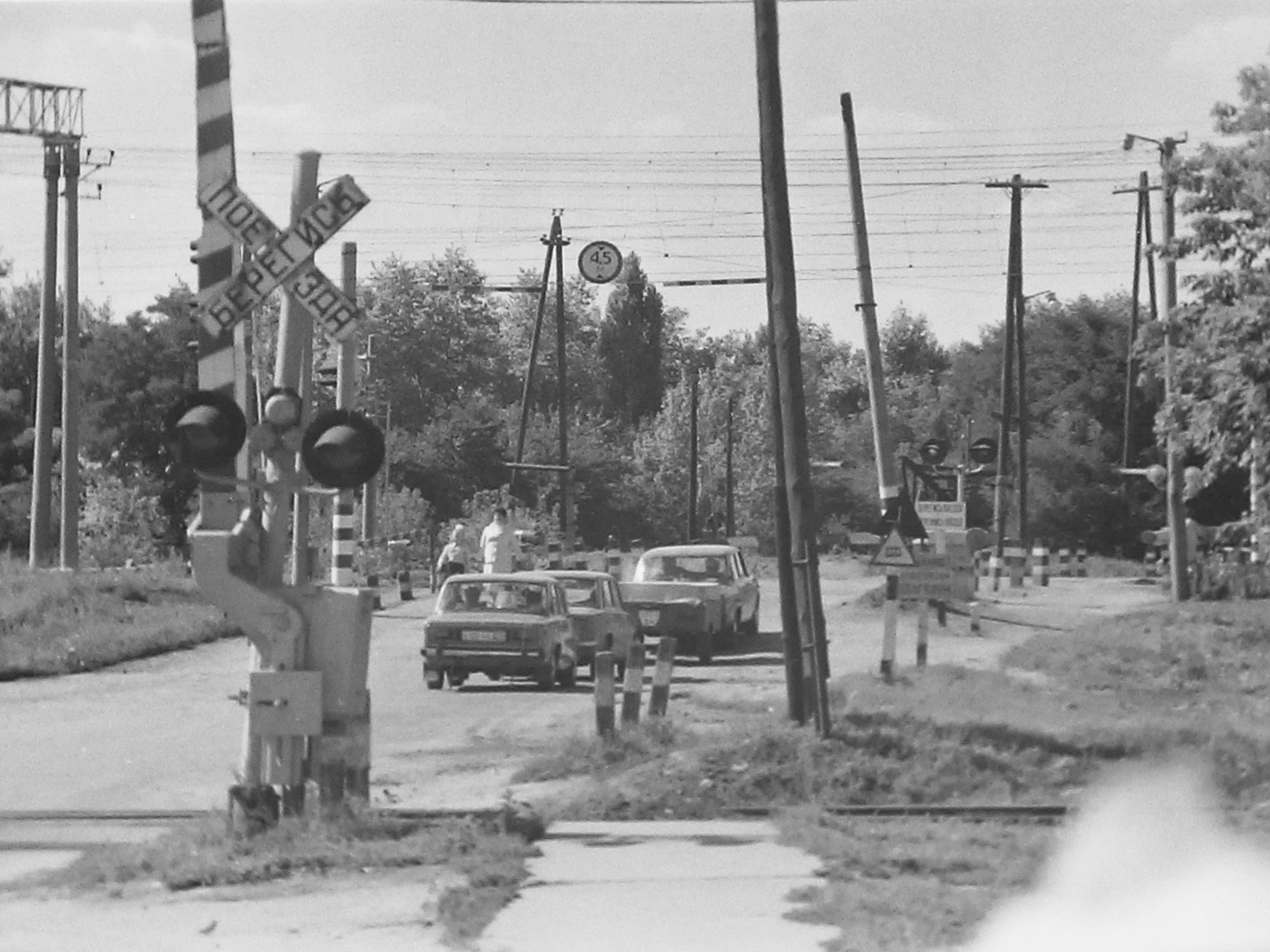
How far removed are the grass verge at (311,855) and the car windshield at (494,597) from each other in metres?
12.1

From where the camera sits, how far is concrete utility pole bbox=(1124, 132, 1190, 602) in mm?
31625

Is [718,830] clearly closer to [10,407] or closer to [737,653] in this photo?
[737,653]

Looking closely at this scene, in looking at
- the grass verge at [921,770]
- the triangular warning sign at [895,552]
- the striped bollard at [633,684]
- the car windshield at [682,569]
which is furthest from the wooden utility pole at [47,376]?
the striped bollard at [633,684]

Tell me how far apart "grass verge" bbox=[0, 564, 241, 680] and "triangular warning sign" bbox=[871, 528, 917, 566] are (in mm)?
8140

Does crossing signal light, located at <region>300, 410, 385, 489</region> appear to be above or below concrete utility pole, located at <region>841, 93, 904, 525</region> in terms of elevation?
below

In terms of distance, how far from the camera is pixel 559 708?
71.5ft

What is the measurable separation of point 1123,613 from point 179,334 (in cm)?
3890

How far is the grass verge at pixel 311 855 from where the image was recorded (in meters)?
10.8

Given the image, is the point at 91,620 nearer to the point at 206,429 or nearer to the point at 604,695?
the point at 604,695

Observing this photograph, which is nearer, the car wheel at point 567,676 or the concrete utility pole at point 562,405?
the car wheel at point 567,676

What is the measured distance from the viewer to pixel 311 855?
36.4 ft

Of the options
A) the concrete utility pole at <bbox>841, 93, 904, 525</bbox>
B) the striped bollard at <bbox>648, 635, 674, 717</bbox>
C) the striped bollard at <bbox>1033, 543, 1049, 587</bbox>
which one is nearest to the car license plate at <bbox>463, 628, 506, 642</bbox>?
the striped bollard at <bbox>648, 635, 674, 717</bbox>

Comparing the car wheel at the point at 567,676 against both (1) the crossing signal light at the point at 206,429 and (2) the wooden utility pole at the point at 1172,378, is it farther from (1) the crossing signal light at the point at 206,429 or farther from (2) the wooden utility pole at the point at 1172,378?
(1) the crossing signal light at the point at 206,429

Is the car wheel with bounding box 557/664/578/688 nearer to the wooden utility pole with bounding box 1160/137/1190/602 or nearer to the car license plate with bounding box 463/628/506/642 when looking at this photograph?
the car license plate with bounding box 463/628/506/642
